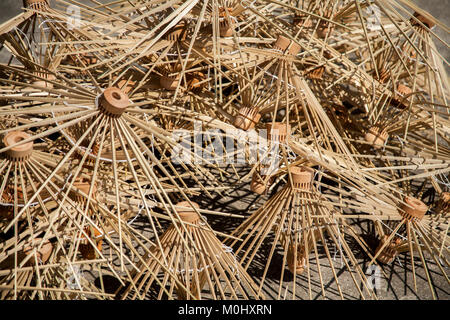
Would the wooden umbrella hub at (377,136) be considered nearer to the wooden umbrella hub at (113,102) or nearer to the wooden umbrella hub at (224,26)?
the wooden umbrella hub at (224,26)

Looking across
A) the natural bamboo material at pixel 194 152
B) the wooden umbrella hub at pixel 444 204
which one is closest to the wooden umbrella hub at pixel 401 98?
the natural bamboo material at pixel 194 152

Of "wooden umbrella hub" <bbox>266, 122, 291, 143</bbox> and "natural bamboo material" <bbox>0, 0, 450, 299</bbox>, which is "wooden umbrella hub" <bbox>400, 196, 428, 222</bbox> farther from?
"wooden umbrella hub" <bbox>266, 122, 291, 143</bbox>

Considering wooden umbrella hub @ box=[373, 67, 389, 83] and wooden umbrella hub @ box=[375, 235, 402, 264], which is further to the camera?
wooden umbrella hub @ box=[373, 67, 389, 83]

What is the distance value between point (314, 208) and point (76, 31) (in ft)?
2.50

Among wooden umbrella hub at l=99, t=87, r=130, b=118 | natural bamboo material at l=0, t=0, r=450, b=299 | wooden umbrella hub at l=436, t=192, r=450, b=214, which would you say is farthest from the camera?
wooden umbrella hub at l=436, t=192, r=450, b=214

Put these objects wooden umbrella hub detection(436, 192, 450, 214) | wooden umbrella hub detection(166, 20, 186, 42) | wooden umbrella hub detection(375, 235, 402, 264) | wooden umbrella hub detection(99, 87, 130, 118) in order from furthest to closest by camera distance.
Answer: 1. wooden umbrella hub detection(436, 192, 450, 214)
2. wooden umbrella hub detection(375, 235, 402, 264)
3. wooden umbrella hub detection(166, 20, 186, 42)
4. wooden umbrella hub detection(99, 87, 130, 118)

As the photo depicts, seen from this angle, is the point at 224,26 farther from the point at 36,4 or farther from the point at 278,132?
the point at 36,4

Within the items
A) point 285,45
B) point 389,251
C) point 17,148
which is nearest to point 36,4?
point 17,148

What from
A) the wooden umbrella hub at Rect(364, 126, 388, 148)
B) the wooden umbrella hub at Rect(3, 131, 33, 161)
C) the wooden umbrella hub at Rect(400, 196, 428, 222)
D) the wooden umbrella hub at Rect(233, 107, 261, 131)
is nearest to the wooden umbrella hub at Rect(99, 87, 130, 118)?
the wooden umbrella hub at Rect(3, 131, 33, 161)

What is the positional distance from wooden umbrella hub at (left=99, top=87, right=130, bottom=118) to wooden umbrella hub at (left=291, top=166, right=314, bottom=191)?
19.2 inches

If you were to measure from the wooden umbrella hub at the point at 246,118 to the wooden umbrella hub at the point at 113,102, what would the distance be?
0.45 metres

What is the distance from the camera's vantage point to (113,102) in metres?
0.81

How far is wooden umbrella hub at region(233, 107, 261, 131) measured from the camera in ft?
4.01

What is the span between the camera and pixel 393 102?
4.84ft
